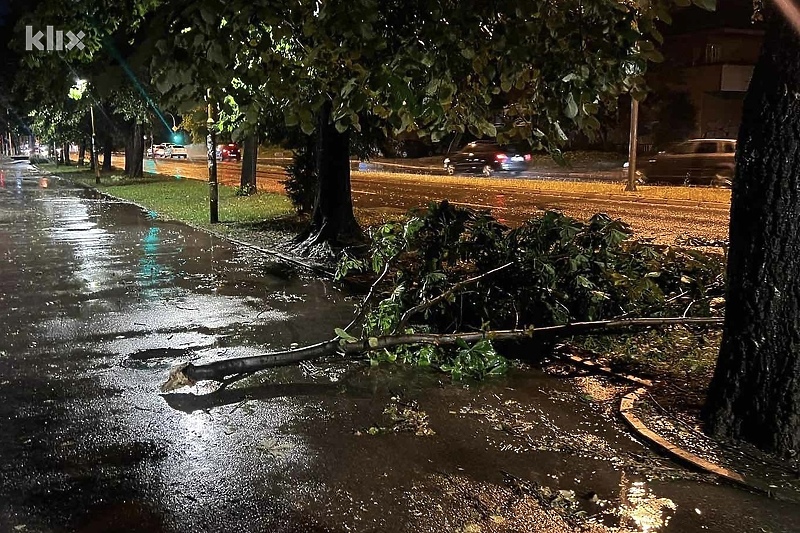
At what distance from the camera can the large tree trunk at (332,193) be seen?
14453 millimetres

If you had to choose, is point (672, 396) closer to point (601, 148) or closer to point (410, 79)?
point (410, 79)

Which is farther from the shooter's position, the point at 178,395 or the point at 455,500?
the point at 178,395

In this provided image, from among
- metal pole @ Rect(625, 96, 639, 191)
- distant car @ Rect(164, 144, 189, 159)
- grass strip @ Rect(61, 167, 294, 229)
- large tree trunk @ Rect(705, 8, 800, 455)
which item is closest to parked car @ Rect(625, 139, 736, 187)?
metal pole @ Rect(625, 96, 639, 191)

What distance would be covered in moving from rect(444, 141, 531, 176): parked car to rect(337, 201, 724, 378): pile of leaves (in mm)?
30749

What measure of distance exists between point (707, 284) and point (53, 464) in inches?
264

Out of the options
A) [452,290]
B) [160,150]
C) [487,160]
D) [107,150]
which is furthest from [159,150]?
[452,290]

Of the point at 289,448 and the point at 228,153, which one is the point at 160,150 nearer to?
the point at 228,153

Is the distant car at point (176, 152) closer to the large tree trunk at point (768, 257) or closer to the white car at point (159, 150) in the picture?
the white car at point (159, 150)

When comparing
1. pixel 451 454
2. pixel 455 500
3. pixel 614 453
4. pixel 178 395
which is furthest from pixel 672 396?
pixel 178 395

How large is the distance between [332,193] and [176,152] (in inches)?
2448

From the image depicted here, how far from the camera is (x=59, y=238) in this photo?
55.0ft

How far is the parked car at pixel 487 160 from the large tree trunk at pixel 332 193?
24.8m

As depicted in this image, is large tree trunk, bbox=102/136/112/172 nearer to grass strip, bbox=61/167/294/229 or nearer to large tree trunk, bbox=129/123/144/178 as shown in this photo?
large tree trunk, bbox=129/123/144/178

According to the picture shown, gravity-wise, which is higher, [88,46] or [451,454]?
[88,46]
